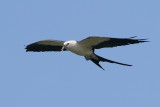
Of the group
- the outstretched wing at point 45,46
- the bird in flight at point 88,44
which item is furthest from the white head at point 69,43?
the outstretched wing at point 45,46

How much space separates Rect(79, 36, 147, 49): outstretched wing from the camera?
14070mm

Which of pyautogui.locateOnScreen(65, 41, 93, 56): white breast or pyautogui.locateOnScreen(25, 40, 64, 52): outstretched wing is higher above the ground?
pyautogui.locateOnScreen(25, 40, 64, 52): outstretched wing

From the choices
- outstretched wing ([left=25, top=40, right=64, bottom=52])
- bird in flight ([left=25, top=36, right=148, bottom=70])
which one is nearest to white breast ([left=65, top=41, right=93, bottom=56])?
bird in flight ([left=25, top=36, right=148, bottom=70])

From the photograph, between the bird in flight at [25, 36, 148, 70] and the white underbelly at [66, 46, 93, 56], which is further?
the white underbelly at [66, 46, 93, 56]

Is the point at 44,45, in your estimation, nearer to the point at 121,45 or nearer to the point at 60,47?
the point at 60,47

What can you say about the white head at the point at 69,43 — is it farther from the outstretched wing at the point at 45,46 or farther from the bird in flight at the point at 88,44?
the outstretched wing at the point at 45,46

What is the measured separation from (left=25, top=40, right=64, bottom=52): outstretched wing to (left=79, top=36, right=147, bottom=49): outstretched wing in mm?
1237

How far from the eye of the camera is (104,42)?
1452 centimetres

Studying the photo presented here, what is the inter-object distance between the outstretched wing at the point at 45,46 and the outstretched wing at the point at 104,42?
1237 millimetres

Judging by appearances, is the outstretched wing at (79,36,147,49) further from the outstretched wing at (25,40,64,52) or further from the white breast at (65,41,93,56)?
the outstretched wing at (25,40,64,52)

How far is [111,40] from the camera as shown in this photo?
46.9ft

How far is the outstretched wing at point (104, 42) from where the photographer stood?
1407 cm

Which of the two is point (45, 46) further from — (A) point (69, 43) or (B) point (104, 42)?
(B) point (104, 42)

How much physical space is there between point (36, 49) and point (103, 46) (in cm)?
266
